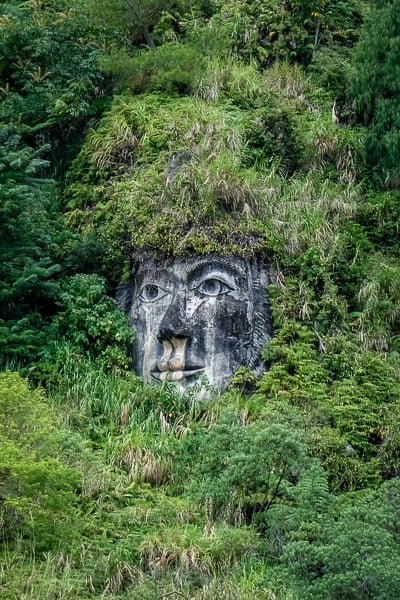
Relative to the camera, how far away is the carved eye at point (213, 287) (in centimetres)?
1738

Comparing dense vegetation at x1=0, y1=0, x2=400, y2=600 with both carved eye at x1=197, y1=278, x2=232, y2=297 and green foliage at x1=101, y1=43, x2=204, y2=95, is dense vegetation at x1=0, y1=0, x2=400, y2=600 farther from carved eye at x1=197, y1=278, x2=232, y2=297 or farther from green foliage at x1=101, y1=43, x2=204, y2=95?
carved eye at x1=197, y1=278, x2=232, y2=297

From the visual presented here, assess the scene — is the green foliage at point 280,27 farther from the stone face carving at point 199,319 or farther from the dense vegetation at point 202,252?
the stone face carving at point 199,319

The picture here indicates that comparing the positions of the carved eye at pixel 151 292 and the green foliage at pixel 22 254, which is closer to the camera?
the green foliage at pixel 22 254

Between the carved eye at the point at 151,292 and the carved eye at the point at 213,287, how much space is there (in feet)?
1.60

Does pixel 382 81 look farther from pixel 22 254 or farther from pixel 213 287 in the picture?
pixel 22 254

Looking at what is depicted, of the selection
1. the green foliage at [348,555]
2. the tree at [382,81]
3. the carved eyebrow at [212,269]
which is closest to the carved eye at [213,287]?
the carved eyebrow at [212,269]

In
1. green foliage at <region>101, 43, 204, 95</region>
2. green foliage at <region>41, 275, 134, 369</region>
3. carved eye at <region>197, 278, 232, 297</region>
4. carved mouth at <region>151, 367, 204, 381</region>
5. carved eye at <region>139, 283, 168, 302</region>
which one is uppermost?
green foliage at <region>101, 43, 204, 95</region>

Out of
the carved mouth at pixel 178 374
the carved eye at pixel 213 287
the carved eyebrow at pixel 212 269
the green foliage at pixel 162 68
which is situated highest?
the green foliage at pixel 162 68

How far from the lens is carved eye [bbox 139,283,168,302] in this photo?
57.5 ft

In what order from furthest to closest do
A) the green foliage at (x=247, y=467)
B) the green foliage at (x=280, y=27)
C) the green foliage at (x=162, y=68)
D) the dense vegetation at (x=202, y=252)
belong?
the green foliage at (x=280, y=27) → the green foliage at (x=162, y=68) → the green foliage at (x=247, y=467) → the dense vegetation at (x=202, y=252)

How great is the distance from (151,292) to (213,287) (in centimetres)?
83

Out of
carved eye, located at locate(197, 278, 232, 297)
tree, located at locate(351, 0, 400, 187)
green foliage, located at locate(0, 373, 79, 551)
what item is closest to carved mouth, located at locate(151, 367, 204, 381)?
carved eye, located at locate(197, 278, 232, 297)

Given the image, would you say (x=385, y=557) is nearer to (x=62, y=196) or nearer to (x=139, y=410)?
(x=139, y=410)

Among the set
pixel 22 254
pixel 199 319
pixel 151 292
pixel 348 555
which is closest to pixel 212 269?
pixel 199 319
